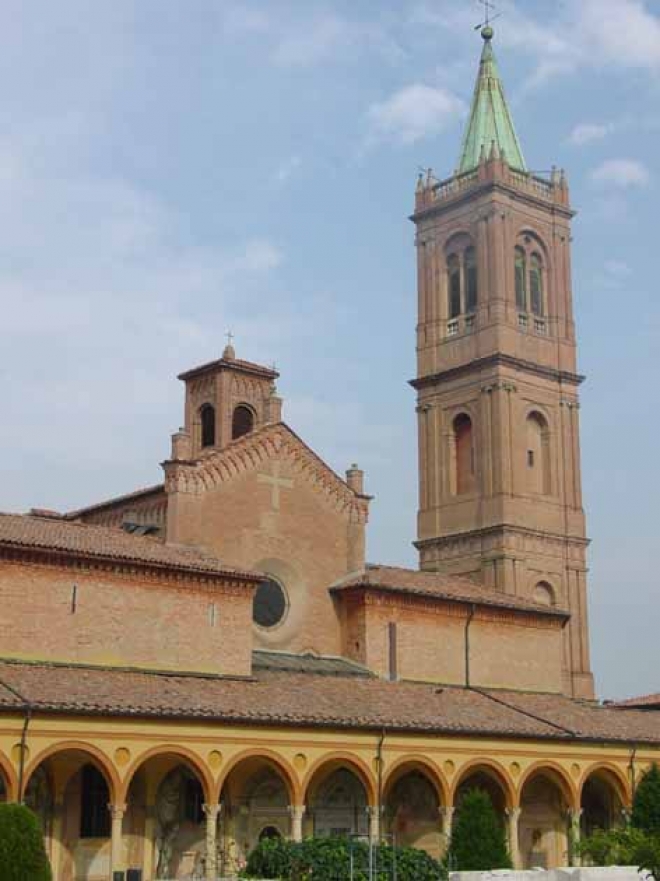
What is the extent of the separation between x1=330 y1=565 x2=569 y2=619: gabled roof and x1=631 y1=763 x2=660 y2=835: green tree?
8266mm

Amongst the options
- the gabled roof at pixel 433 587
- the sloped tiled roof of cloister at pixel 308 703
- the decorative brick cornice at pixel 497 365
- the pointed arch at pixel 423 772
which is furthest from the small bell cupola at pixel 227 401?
the decorative brick cornice at pixel 497 365

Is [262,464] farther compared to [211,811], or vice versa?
[262,464]

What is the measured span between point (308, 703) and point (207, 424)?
12260 mm

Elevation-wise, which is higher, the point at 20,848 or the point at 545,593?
the point at 545,593

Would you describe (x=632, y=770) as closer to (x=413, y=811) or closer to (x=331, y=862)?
(x=413, y=811)

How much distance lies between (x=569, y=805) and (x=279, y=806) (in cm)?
943

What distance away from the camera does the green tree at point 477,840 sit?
3472 cm

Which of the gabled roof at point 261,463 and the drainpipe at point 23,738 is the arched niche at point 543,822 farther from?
the drainpipe at point 23,738

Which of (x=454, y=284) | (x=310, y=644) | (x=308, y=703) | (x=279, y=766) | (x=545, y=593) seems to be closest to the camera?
(x=279, y=766)

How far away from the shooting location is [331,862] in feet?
84.9

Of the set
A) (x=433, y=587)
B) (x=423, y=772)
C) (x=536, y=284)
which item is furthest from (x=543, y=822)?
(x=536, y=284)

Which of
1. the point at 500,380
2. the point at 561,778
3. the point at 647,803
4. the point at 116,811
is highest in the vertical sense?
the point at 500,380

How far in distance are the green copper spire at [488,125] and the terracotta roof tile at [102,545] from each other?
2867cm

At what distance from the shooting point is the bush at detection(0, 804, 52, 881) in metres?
24.7
